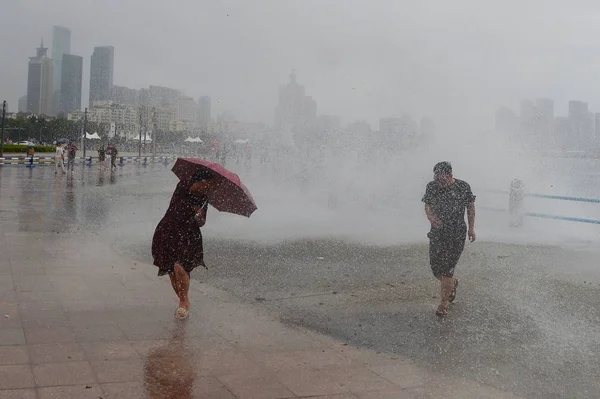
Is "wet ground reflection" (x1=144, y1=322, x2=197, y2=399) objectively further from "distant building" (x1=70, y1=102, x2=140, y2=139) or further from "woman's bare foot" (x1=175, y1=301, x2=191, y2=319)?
"distant building" (x1=70, y1=102, x2=140, y2=139)

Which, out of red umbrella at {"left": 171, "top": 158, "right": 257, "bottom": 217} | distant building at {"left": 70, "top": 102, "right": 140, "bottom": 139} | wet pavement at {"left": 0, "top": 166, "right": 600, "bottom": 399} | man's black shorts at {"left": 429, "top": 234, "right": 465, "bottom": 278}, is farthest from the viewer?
distant building at {"left": 70, "top": 102, "right": 140, "bottom": 139}

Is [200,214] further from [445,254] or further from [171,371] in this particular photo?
[445,254]

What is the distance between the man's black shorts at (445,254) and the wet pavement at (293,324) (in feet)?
1.42

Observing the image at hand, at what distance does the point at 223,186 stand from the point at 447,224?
91.2 inches

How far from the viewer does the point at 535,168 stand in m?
22.9

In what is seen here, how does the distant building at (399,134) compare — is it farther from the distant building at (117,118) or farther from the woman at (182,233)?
the distant building at (117,118)

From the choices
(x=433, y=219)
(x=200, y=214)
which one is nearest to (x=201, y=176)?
(x=200, y=214)

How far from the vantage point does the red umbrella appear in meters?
5.34

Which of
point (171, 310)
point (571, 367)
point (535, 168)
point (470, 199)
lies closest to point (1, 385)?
point (171, 310)

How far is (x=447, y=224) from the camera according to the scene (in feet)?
20.1

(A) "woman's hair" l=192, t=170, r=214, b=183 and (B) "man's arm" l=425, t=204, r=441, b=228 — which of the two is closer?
(A) "woman's hair" l=192, t=170, r=214, b=183

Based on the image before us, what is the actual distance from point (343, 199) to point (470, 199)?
36.8 feet

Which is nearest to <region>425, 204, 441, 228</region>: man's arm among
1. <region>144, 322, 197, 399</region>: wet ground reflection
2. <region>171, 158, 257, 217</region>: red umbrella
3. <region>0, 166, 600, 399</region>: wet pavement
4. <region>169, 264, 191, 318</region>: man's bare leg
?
<region>0, 166, 600, 399</region>: wet pavement

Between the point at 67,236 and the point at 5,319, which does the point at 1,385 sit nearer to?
the point at 5,319
